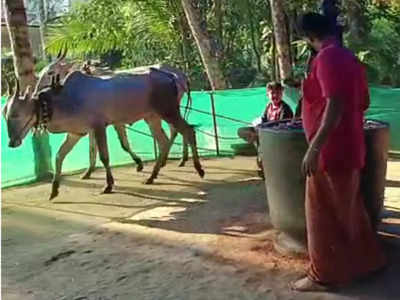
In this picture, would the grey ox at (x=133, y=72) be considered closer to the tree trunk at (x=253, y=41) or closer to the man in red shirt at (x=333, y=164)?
the man in red shirt at (x=333, y=164)

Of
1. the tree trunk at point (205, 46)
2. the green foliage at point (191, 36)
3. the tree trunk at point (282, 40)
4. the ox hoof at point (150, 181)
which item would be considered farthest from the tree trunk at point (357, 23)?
the ox hoof at point (150, 181)

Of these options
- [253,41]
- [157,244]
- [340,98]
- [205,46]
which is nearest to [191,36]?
[253,41]

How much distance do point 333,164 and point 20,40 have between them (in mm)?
6349

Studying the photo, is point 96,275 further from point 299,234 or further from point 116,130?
point 116,130

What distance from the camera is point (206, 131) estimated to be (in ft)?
36.2

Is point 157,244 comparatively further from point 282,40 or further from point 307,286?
point 282,40

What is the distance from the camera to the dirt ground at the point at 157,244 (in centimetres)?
452

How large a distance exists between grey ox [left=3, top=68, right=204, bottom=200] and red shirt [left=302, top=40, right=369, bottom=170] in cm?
418

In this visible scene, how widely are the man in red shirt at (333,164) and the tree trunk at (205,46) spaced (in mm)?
8300

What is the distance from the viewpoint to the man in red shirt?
3.97 meters

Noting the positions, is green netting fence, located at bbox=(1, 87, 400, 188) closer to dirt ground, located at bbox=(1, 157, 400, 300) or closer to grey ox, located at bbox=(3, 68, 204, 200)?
dirt ground, located at bbox=(1, 157, 400, 300)

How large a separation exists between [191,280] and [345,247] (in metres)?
1.09

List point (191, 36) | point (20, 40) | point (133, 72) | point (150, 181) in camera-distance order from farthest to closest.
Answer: point (191, 36) → point (20, 40) → point (133, 72) → point (150, 181)

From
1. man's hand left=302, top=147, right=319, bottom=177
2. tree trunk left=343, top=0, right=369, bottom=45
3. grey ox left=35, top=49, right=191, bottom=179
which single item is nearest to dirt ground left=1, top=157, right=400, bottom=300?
grey ox left=35, top=49, right=191, bottom=179
